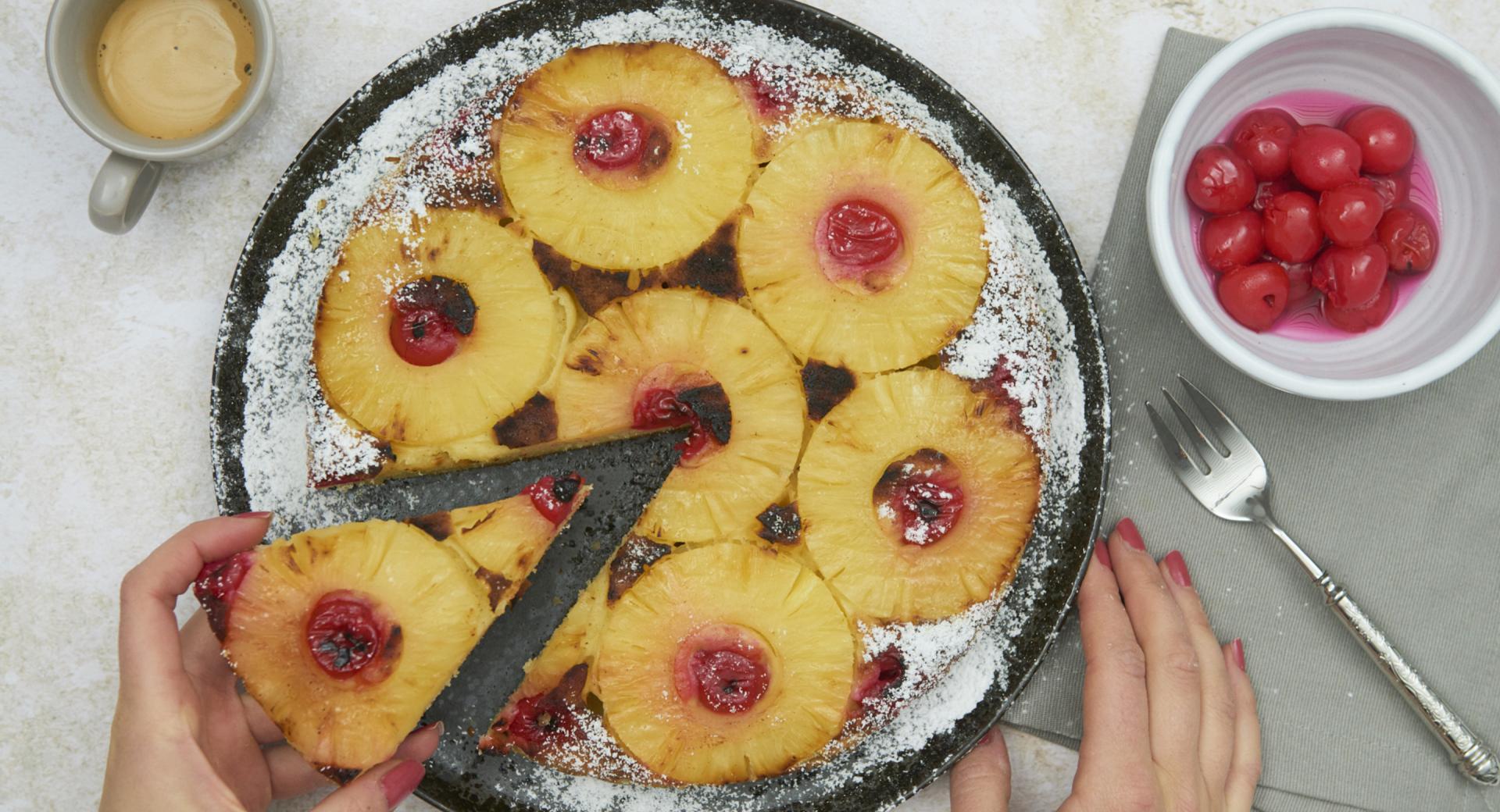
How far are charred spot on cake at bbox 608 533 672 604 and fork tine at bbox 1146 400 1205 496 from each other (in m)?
1.05

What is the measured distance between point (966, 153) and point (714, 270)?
0.57 meters

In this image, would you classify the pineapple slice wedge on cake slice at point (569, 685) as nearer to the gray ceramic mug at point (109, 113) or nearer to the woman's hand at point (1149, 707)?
the woman's hand at point (1149, 707)

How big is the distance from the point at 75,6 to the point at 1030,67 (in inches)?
78.2

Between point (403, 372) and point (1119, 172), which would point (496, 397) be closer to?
point (403, 372)

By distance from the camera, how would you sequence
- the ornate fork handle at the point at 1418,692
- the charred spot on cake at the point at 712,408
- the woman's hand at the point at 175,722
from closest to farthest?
the woman's hand at the point at 175,722 → the charred spot on cake at the point at 712,408 → the ornate fork handle at the point at 1418,692

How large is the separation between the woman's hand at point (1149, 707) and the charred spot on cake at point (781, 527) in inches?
24.8

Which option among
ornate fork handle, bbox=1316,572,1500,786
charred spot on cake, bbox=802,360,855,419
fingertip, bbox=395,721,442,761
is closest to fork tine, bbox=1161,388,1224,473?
ornate fork handle, bbox=1316,572,1500,786

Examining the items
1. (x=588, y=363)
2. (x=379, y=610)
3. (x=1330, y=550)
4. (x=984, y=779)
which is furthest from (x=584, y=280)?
(x=1330, y=550)

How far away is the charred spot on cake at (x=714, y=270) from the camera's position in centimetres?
194

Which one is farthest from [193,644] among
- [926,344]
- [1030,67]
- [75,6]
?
[1030,67]

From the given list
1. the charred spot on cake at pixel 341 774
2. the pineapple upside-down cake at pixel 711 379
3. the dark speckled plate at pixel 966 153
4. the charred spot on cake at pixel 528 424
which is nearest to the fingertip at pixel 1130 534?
the dark speckled plate at pixel 966 153

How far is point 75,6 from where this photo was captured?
76.9 inches

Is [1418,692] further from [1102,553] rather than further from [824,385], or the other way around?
[824,385]

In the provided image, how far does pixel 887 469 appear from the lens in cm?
191
